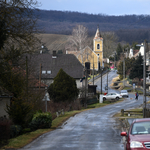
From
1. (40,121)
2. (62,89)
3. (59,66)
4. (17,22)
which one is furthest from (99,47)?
(17,22)

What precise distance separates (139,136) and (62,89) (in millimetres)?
34695

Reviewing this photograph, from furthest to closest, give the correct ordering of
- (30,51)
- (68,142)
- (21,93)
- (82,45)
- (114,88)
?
(82,45)
(114,88)
(21,93)
(30,51)
(68,142)

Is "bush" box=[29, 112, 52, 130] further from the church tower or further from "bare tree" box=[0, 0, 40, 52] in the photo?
the church tower

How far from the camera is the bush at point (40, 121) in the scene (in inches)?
897

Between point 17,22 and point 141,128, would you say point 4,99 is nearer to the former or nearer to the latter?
point 17,22

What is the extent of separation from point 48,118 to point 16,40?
7930mm

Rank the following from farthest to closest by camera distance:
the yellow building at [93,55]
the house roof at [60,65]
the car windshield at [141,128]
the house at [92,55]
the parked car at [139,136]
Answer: the yellow building at [93,55] < the house at [92,55] < the house roof at [60,65] < the car windshield at [141,128] < the parked car at [139,136]

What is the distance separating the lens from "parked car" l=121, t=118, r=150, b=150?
1001 cm

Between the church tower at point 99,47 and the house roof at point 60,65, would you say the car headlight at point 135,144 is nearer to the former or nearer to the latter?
the house roof at point 60,65

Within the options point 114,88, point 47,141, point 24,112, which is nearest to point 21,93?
point 24,112

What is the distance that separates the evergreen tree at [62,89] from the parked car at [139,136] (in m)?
33.1

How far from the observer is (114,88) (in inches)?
3494

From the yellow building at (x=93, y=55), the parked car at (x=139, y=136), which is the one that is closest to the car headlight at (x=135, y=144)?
the parked car at (x=139, y=136)

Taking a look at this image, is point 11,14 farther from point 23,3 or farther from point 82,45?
point 82,45
